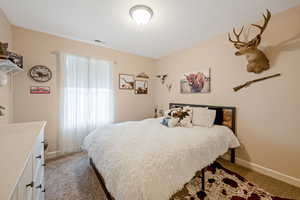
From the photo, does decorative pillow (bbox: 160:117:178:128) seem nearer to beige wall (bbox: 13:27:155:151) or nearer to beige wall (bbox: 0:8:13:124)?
beige wall (bbox: 13:27:155:151)

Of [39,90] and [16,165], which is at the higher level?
[39,90]

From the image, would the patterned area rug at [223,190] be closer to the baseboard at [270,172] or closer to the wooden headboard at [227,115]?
the baseboard at [270,172]

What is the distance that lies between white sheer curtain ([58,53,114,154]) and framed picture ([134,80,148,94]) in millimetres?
815

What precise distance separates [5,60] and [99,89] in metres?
1.83

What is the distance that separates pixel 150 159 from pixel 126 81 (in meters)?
2.77

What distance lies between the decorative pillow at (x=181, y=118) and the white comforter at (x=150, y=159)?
A: 471 millimetres

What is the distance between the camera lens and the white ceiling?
1741 millimetres

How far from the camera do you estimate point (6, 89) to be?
6.60 feet

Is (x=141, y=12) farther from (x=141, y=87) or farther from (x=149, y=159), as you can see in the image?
(x=141, y=87)

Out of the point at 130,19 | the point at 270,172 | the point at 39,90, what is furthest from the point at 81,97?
the point at 270,172

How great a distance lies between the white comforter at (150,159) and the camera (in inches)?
41.9

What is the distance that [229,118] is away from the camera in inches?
95.7

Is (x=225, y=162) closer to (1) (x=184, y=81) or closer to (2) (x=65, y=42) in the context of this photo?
(1) (x=184, y=81)

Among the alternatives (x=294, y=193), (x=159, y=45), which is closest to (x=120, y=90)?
(x=159, y=45)
